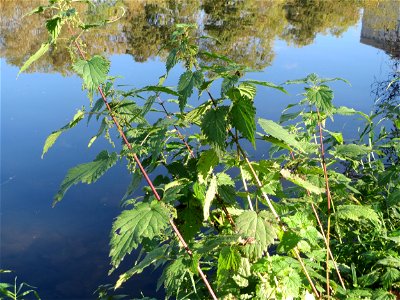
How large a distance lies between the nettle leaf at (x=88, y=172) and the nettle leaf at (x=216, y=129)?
0.65 ft

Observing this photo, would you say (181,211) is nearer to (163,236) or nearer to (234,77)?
(163,236)

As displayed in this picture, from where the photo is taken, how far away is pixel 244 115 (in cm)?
94

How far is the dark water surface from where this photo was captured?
3.28 metres

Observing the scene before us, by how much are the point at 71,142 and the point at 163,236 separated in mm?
3660

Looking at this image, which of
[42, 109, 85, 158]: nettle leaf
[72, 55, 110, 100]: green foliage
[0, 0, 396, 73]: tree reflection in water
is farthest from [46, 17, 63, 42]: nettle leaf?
[0, 0, 396, 73]: tree reflection in water

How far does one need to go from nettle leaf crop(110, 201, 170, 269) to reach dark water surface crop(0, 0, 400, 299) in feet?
5.63

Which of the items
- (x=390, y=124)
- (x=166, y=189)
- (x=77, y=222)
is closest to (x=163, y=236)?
(x=166, y=189)

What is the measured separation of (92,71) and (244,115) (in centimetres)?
32

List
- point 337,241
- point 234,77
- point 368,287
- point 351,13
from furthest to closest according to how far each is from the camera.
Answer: point 351,13 → point 337,241 → point 368,287 → point 234,77

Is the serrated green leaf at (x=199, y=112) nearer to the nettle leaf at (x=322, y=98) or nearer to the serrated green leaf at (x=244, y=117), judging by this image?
the serrated green leaf at (x=244, y=117)

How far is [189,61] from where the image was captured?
1.03 m

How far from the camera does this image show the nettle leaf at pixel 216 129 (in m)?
0.94

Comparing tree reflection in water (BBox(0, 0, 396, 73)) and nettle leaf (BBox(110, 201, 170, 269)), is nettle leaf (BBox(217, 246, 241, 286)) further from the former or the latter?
tree reflection in water (BBox(0, 0, 396, 73))

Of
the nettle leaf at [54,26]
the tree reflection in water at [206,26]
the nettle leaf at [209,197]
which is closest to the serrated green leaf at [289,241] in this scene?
the nettle leaf at [209,197]
